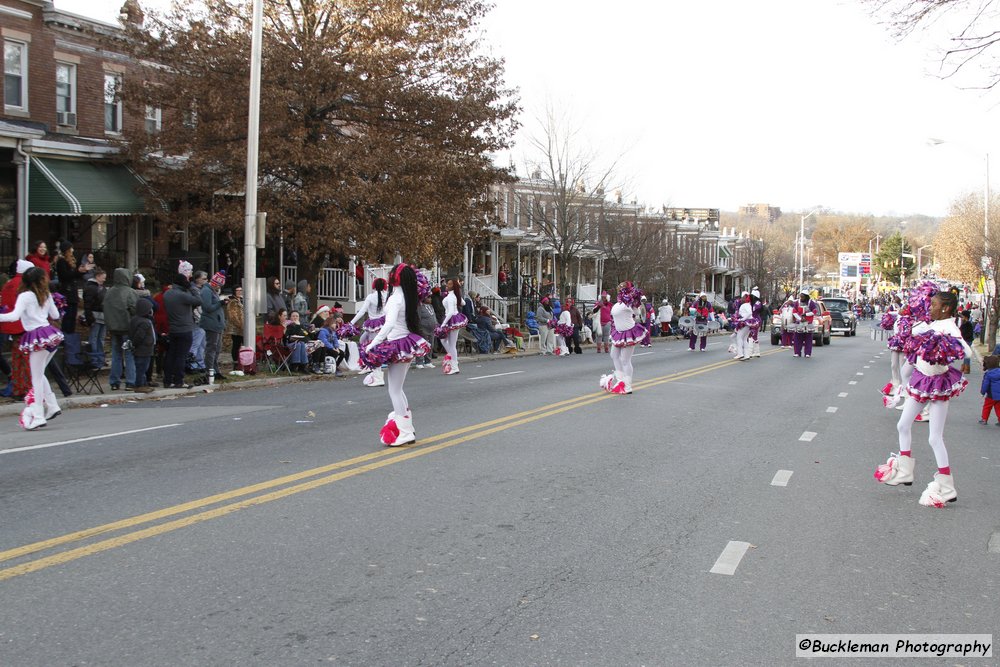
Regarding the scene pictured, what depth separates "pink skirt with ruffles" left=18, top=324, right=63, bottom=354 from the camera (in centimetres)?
1095

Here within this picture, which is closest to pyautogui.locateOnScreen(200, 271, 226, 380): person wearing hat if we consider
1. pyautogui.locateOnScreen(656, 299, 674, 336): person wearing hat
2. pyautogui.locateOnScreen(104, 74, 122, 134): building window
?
pyautogui.locateOnScreen(104, 74, 122, 134): building window

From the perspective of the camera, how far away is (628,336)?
16.2 m

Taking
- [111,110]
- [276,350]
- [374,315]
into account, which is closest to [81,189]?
[111,110]

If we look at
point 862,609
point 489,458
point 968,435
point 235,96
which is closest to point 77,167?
point 235,96

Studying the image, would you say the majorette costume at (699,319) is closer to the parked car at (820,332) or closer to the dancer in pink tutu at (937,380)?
the parked car at (820,332)

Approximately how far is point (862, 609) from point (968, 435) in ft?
28.8

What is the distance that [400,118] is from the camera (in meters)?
24.1

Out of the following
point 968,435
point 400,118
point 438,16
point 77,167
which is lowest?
point 968,435

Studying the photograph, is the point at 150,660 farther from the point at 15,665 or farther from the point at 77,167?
the point at 77,167

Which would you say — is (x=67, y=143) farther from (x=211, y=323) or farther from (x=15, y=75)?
(x=211, y=323)

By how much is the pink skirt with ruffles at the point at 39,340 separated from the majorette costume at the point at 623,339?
340 inches

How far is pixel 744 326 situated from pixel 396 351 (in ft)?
59.7

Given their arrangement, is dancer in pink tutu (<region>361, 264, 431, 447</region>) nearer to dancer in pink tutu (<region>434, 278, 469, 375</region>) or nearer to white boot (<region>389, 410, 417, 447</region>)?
white boot (<region>389, 410, 417, 447</region>)

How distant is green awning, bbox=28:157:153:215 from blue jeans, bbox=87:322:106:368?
19.0 feet
